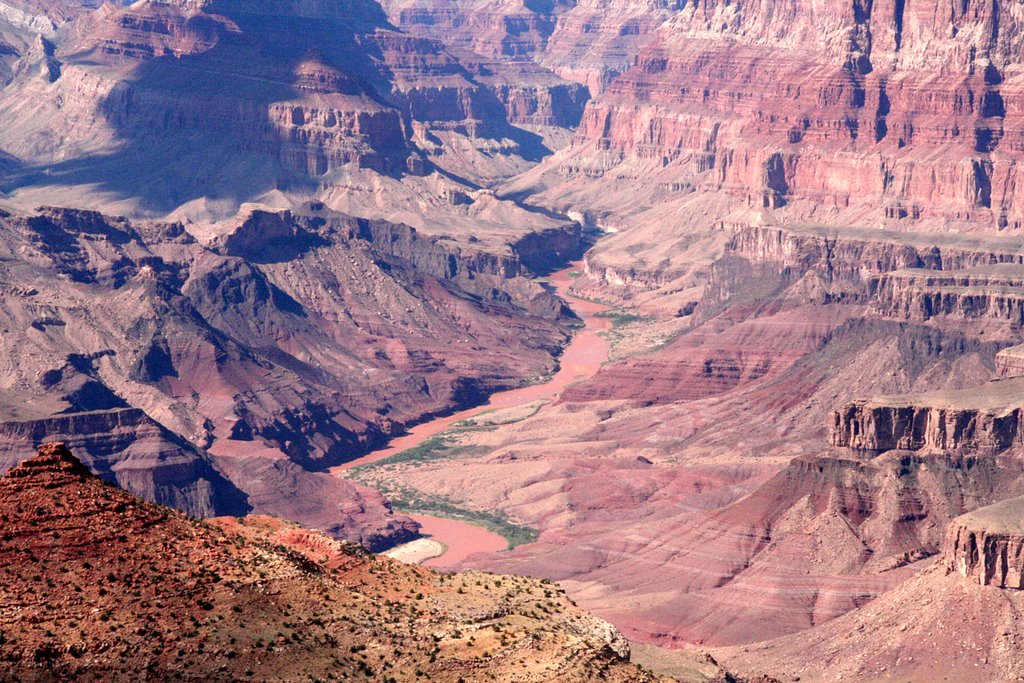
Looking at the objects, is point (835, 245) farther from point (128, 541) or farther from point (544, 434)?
point (128, 541)

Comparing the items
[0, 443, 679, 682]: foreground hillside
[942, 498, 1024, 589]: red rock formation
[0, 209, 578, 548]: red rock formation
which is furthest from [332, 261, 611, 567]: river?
[0, 443, 679, 682]: foreground hillside

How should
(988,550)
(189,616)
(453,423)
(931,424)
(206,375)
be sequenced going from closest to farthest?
(189,616) < (988,550) < (931,424) < (206,375) < (453,423)

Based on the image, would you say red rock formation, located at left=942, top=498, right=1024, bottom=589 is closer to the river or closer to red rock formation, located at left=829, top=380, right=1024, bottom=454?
red rock formation, located at left=829, top=380, right=1024, bottom=454

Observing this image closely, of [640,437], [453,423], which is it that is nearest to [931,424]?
[640,437]

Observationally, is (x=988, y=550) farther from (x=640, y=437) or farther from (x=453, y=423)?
(x=453, y=423)

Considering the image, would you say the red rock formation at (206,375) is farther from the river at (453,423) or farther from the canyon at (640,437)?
the river at (453,423)

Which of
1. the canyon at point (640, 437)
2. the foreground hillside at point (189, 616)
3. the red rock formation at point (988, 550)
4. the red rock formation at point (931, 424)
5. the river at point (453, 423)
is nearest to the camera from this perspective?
the foreground hillside at point (189, 616)

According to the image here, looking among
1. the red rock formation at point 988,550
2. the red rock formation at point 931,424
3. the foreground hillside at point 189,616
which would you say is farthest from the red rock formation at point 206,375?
the foreground hillside at point 189,616

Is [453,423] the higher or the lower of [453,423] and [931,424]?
the lower
